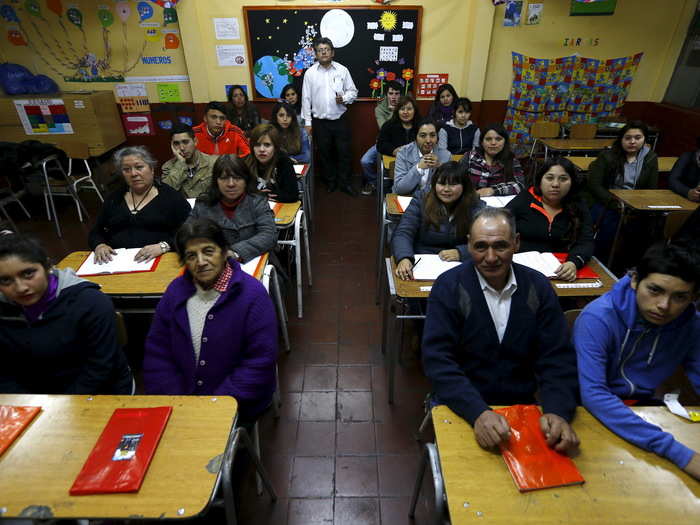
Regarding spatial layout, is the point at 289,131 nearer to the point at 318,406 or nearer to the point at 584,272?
the point at 318,406

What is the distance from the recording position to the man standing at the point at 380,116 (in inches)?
208

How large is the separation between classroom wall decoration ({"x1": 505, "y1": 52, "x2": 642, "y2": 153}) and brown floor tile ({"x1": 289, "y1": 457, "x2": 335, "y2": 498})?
221 inches

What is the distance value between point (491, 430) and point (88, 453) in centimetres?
122

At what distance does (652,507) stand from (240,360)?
4.88ft

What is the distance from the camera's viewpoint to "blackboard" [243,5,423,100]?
536cm

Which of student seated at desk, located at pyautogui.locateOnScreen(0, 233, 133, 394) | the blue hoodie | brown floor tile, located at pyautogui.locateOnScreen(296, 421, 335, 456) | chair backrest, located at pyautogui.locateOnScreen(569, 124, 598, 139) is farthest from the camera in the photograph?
chair backrest, located at pyautogui.locateOnScreen(569, 124, 598, 139)

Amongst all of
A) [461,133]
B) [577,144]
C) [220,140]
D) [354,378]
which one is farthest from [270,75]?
[354,378]

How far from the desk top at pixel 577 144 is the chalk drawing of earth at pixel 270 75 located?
3646 mm

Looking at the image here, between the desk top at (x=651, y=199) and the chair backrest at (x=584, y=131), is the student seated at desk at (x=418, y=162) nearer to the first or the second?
the desk top at (x=651, y=199)

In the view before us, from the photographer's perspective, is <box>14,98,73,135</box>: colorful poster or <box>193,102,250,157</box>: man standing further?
<box>14,98,73,135</box>: colorful poster

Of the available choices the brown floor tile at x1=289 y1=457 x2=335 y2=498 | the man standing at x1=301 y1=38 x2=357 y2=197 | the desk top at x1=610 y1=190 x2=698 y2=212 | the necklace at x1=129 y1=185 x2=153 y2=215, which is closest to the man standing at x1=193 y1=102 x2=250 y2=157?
the man standing at x1=301 y1=38 x2=357 y2=197

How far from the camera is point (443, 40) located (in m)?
5.55

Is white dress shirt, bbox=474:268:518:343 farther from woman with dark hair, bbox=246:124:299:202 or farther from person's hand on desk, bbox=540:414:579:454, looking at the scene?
woman with dark hair, bbox=246:124:299:202

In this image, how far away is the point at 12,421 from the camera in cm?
131
